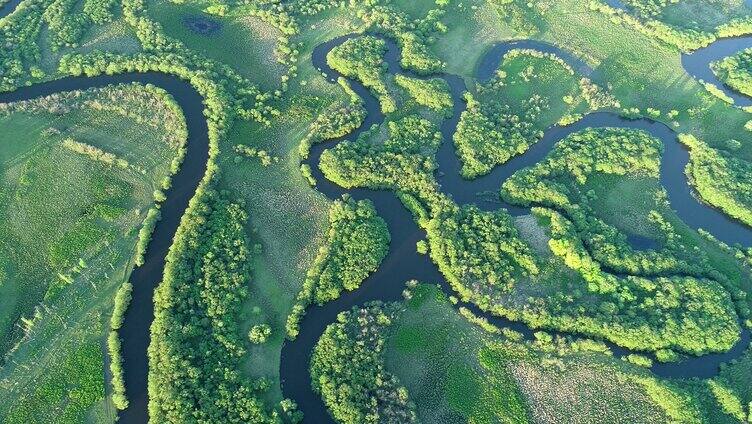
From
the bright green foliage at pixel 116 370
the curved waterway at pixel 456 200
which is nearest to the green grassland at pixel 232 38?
the curved waterway at pixel 456 200

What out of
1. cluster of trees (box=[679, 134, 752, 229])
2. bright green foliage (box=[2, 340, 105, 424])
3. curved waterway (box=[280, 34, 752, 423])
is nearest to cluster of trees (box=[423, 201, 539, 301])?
curved waterway (box=[280, 34, 752, 423])

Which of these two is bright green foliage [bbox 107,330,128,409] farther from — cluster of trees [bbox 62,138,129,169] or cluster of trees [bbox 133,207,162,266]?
cluster of trees [bbox 62,138,129,169]

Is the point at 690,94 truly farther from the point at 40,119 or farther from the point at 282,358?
the point at 40,119

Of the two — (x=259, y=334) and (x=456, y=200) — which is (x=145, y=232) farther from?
(x=456, y=200)

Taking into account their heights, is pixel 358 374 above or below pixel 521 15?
below

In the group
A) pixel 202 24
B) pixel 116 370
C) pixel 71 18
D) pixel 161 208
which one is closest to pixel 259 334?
pixel 116 370

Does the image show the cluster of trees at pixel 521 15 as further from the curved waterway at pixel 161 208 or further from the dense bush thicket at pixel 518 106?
the curved waterway at pixel 161 208

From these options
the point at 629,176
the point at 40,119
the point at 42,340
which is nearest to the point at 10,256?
the point at 42,340
